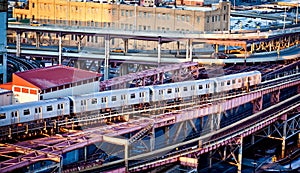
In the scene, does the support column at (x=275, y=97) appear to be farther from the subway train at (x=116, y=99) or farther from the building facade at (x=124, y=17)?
the building facade at (x=124, y=17)

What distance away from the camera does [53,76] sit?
46625mm

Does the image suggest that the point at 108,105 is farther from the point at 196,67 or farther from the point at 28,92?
the point at 196,67

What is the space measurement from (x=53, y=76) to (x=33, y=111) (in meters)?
5.45

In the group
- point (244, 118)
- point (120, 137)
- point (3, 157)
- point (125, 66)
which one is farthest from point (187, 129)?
point (125, 66)

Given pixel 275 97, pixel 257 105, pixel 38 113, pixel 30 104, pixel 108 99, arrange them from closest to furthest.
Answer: pixel 30 104
pixel 38 113
pixel 108 99
pixel 257 105
pixel 275 97

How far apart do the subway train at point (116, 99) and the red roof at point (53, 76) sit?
1.90m

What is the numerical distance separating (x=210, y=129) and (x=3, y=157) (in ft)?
58.6

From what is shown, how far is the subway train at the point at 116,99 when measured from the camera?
41.1 metres

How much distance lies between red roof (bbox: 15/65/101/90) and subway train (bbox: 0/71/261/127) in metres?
1.90

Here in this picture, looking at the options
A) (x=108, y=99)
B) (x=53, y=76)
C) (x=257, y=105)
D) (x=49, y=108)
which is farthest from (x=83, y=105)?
(x=257, y=105)

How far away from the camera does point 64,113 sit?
43594mm

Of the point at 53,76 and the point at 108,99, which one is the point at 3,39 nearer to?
the point at 53,76

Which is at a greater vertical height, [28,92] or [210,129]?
[28,92]

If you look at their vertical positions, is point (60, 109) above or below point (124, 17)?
below
